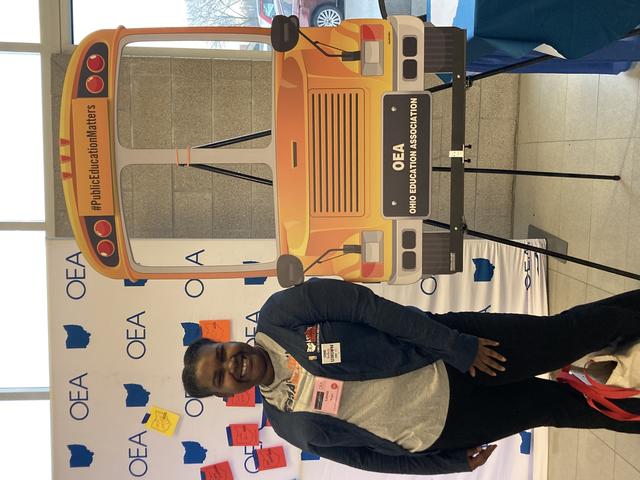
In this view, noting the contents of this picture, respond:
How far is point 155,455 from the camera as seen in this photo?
3.13 meters

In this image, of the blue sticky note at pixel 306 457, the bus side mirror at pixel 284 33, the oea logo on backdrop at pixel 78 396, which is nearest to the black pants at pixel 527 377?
the bus side mirror at pixel 284 33

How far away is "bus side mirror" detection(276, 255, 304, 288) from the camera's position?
1759mm

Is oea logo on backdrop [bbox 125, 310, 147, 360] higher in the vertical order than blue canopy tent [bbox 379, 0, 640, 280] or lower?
lower

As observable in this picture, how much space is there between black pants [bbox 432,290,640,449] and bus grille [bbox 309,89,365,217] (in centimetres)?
49

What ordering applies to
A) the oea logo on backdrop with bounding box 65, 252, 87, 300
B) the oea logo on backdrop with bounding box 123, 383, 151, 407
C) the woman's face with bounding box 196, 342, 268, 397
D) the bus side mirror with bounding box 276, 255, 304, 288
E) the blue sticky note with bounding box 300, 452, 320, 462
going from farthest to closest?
the blue sticky note with bounding box 300, 452, 320, 462
the oea logo on backdrop with bounding box 123, 383, 151, 407
the oea logo on backdrop with bounding box 65, 252, 87, 300
the bus side mirror with bounding box 276, 255, 304, 288
the woman's face with bounding box 196, 342, 268, 397

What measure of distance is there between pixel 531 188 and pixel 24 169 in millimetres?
2825

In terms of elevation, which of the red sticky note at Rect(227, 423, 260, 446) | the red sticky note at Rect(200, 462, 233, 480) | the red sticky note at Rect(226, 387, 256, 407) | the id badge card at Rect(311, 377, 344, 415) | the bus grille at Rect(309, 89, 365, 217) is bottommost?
the red sticky note at Rect(200, 462, 233, 480)

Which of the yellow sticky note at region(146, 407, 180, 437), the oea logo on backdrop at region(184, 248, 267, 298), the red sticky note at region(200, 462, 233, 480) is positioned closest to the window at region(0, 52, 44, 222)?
the oea logo on backdrop at region(184, 248, 267, 298)

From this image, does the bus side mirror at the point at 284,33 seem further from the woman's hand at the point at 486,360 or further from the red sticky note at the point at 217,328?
the red sticky note at the point at 217,328

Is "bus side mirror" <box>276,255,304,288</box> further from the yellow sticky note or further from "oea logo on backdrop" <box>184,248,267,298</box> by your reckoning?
the yellow sticky note

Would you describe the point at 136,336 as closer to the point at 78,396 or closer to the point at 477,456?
the point at 78,396

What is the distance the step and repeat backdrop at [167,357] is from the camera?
9.89 feet

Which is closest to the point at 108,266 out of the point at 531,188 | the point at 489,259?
the point at 489,259

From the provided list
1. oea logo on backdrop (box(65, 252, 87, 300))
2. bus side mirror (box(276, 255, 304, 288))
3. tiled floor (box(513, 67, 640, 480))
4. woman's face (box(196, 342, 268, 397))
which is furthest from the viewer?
oea logo on backdrop (box(65, 252, 87, 300))
